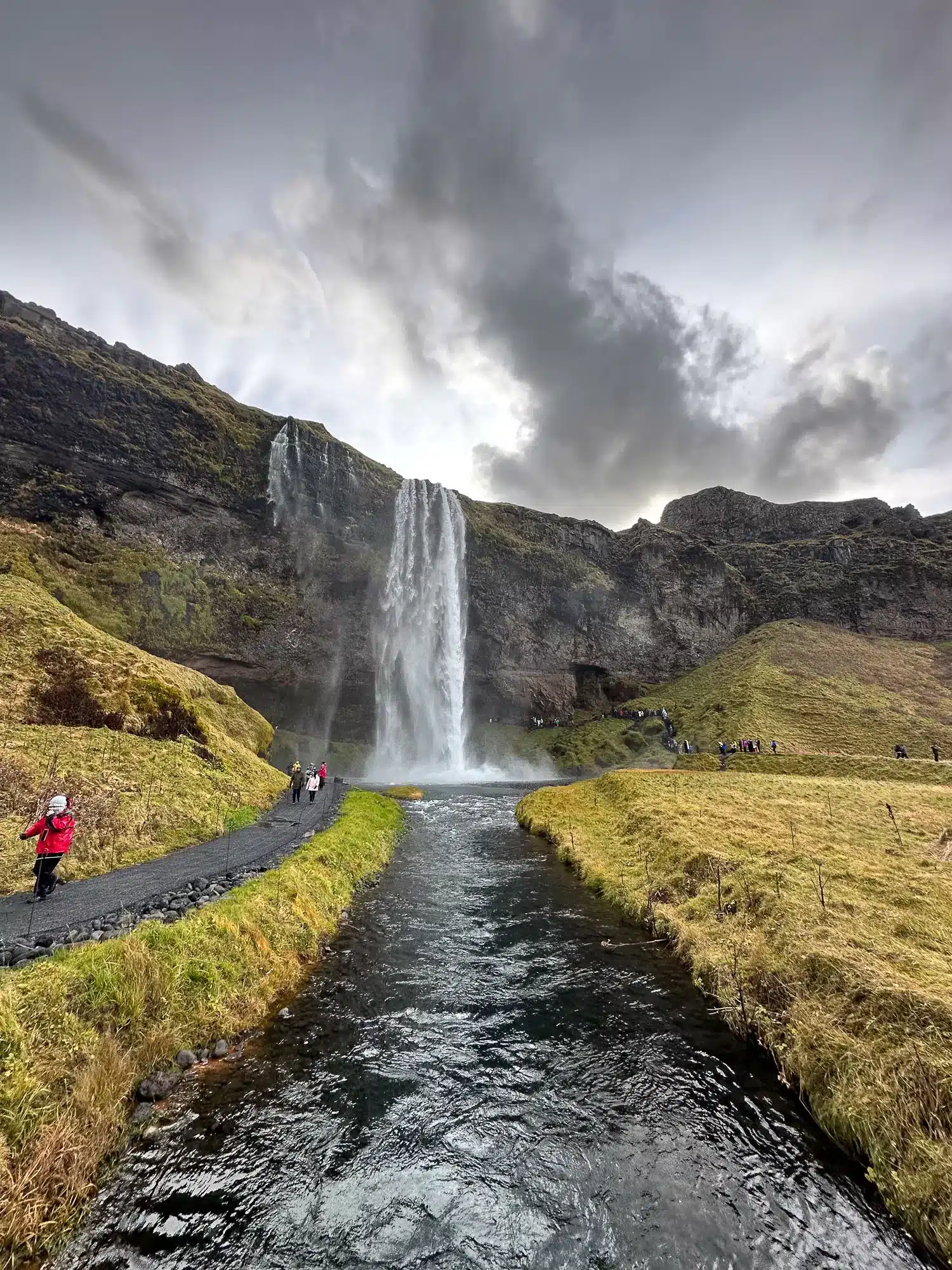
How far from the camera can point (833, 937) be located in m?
10.8

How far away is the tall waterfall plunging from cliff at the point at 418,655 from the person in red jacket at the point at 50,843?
199ft

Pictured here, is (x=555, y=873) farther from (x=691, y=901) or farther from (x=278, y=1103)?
(x=278, y=1103)

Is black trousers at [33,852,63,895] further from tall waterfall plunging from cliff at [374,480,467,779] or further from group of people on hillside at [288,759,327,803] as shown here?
tall waterfall plunging from cliff at [374,480,467,779]

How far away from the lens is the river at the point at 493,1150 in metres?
5.66

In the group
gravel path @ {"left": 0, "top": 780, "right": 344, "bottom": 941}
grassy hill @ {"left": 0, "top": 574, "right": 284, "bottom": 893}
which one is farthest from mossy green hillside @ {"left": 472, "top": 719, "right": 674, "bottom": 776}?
gravel path @ {"left": 0, "top": 780, "right": 344, "bottom": 941}

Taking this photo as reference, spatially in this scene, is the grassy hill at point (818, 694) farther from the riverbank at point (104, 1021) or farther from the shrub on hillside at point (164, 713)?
the riverbank at point (104, 1021)

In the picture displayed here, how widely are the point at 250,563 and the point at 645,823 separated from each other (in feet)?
186

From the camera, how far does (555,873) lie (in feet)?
69.9

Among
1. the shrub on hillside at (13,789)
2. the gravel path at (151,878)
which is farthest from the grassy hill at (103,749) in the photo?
the gravel path at (151,878)

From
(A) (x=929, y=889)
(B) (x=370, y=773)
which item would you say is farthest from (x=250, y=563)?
(A) (x=929, y=889)

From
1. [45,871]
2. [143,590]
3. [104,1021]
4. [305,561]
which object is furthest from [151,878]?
[305,561]

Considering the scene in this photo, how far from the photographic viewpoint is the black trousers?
1260 centimetres

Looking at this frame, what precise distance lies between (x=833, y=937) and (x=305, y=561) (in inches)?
2620

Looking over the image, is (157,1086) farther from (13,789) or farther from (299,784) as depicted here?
(299,784)
